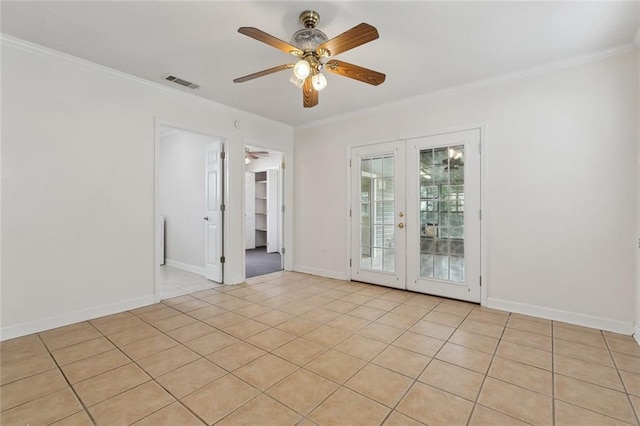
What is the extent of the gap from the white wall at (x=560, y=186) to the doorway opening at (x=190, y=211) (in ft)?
10.8

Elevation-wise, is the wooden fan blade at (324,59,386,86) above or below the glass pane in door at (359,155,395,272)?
above

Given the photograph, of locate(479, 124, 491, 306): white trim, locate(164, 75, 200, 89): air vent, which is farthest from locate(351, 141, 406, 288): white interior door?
locate(164, 75, 200, 89): air vent

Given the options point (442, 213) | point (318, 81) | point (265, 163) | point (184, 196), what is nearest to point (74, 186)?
point (184, 196)

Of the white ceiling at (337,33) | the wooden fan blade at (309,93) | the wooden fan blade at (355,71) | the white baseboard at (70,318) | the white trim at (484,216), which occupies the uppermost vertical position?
the white ceiling at (337,33)

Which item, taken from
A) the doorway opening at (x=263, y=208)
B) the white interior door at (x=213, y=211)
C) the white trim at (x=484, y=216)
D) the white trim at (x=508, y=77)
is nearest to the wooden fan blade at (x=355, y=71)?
the white trim at (x=508, y=77)

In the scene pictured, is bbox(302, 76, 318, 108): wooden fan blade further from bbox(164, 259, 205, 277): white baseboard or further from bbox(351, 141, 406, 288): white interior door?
bbox(164, 259, 205, 277): white baseboard

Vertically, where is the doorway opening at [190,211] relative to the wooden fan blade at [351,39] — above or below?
below

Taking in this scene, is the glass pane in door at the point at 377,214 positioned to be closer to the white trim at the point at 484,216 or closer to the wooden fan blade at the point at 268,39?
the white trim at the point at 484,216

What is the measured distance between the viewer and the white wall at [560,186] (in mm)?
2752

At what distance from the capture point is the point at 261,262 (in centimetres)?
646

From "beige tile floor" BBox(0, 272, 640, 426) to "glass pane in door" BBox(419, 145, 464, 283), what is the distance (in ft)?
2.13

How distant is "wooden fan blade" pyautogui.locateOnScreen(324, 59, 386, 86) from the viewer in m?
2.43

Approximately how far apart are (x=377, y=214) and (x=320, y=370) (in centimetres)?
270

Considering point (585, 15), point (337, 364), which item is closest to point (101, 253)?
point (337, 364)
